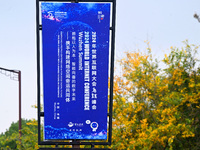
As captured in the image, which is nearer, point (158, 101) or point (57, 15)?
point (57, 15)

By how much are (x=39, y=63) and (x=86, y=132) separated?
1250mm

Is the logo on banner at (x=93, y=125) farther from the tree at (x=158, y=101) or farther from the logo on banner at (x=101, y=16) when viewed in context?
the tree at (x=158, y=101)

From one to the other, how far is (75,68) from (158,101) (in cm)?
436

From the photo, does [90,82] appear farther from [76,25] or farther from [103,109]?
[76,25]

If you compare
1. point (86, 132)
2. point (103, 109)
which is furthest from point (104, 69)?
point (86, 132)

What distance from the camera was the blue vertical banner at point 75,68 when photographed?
217 inches

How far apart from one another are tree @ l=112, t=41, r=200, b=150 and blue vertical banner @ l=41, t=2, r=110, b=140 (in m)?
3.12

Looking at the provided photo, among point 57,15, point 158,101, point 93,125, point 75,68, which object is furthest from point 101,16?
point 158,101

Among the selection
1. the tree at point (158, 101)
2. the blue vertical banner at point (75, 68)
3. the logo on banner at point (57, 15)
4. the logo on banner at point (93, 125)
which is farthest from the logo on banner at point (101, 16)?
the tree at point (158, 101)

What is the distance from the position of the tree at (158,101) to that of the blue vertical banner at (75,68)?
312 cm

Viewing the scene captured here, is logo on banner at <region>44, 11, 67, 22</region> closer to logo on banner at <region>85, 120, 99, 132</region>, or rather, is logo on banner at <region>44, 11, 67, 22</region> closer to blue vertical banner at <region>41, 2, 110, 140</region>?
blue vertical banner at <region>41, 2, 110, 140</region>

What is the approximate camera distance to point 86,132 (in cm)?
556

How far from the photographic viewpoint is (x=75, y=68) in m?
5.50

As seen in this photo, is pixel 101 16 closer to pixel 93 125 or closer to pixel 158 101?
pixel 93 125
